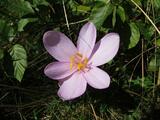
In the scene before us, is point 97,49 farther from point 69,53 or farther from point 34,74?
point 34,74

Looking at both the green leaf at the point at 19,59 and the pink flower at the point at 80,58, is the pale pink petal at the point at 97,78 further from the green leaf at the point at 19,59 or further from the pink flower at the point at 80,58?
the green leaf at the point at 19,59

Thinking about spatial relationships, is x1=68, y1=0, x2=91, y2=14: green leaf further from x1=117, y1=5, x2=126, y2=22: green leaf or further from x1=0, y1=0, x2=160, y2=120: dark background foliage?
x1=117, y1=5, x2=126, y2=22: green leaf

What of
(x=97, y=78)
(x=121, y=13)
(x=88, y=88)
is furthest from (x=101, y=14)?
(x=88, y=88)

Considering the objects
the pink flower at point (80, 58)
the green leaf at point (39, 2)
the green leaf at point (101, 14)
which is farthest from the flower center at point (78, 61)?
the green leaf at point (39, 2)

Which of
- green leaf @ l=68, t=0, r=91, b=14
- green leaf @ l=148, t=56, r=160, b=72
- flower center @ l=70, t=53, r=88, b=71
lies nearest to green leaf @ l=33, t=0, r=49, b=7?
green leaf @ l=68, t=0, r=91, b=14

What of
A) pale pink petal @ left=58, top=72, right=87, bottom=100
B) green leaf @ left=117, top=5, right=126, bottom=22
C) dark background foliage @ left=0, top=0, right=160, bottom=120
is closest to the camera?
pale pink petal @ left=58, top=72, right=87, bottom=100

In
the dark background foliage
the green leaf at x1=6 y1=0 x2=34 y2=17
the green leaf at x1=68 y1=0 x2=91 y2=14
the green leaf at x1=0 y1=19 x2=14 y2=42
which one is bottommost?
the dark background foliage

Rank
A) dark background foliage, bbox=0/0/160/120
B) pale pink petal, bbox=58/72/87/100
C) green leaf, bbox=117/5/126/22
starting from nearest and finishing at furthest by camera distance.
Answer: pale pink petal, bbox=58/72/87/100
green leaf, bbox=117/5/126/22
dark background foliage, bbox=0/0/160/120
